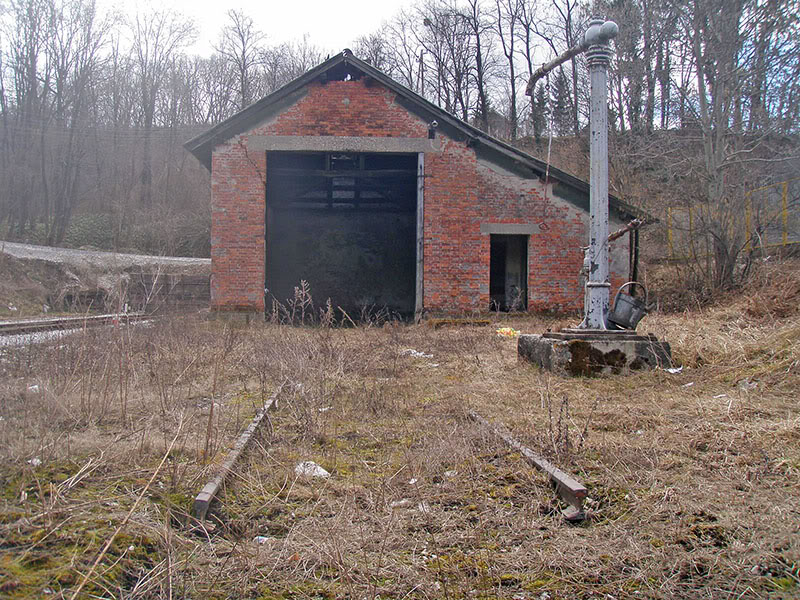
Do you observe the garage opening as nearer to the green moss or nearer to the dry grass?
the dry grass

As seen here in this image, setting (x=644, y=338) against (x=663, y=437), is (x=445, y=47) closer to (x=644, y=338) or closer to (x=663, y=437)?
(x=644, y=338)

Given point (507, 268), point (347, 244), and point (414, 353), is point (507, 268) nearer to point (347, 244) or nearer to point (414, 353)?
point (347, 244)

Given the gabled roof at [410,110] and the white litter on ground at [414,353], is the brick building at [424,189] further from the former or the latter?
the white litter on ground at [414,353]

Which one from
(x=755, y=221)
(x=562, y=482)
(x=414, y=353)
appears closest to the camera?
(x=562, y=482)

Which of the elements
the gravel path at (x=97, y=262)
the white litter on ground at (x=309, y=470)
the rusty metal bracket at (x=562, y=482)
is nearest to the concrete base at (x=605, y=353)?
the rusty metal bracket at (x=562, y=482)

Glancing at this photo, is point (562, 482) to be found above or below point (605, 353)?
below

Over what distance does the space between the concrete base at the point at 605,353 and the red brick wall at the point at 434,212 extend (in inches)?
281

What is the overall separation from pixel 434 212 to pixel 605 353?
7.93m

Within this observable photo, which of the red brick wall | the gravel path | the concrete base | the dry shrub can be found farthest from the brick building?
the gravel path

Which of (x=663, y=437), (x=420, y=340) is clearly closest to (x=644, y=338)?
(x=663, y=437)

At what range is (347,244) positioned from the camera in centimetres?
2050

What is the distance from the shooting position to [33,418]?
4.21 meters

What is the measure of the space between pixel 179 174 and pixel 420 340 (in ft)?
106

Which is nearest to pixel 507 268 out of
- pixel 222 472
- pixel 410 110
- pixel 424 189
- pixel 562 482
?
pixel 424 189
